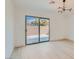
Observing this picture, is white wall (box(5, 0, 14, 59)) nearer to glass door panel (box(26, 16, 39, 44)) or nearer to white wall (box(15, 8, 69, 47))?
white wall (box(15, 8, 69, 47))

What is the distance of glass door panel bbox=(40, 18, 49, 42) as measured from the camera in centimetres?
830

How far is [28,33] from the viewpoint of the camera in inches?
291

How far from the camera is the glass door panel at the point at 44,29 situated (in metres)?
8.30

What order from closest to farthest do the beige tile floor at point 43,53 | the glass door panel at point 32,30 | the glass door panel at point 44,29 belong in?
the beige tile floor at point 43,53 < the glass door panel at point 32,30 < the glass door panel at point 44,29

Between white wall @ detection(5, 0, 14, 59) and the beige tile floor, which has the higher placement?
white wall @ detection(5, 0, 14, 59)

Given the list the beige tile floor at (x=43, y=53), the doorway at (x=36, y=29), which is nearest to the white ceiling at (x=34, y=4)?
the doorway at (x=36, y=29)

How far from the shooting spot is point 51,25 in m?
8.84

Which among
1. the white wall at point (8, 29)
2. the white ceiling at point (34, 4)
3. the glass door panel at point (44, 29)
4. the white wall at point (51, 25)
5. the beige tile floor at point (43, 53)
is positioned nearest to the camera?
the white wall at point (8, 29)

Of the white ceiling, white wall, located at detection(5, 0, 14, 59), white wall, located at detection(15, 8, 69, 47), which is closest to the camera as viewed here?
white wall, located at detection(5, 0, 14, 59)

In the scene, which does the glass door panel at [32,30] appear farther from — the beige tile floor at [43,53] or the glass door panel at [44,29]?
the beige tile floor at [43,53]

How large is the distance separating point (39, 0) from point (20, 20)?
2440mm

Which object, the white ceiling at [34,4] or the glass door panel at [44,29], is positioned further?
the glass door panel at [44,29]

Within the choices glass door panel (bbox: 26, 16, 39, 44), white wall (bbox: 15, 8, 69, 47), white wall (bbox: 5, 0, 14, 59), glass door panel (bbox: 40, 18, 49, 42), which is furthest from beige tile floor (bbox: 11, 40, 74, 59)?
glass door panel (bbox: 40, 18, 49, 42)

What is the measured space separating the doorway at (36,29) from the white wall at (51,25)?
309 mm
